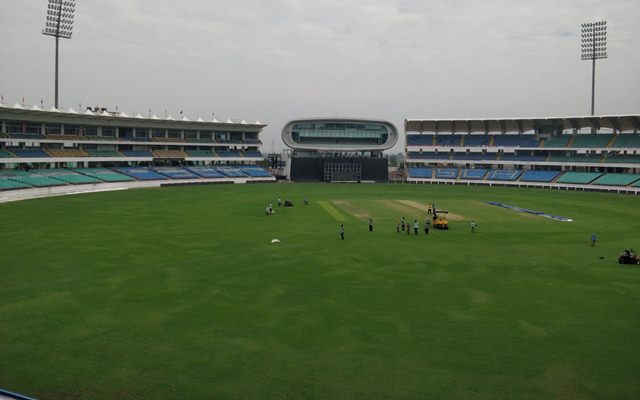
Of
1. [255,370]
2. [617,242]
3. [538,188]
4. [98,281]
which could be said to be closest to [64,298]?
[98,281]

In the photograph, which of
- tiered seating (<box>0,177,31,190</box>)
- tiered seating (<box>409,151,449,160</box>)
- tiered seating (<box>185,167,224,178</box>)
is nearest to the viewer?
tiered seating (<box>0,177,31,190</box>)

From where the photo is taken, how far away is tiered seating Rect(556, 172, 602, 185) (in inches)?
3546

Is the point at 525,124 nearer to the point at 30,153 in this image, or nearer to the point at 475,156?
the point at 475,156

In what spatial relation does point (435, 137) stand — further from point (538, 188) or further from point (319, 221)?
point (319, 221)

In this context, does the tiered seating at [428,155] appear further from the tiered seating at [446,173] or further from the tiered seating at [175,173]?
the tiered seating at [175,173]

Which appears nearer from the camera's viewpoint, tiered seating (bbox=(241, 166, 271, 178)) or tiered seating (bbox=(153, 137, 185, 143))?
tiered seating (bbox=(153, 137, 185, 143))

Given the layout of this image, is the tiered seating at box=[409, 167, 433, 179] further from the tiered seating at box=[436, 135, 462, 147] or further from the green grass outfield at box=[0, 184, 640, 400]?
the green grass outfield at box=[0, 184, 640, 400]

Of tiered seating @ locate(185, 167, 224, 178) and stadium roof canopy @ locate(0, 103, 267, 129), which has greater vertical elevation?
stadium roof canopy @ locate(0, 103, 267, 129)

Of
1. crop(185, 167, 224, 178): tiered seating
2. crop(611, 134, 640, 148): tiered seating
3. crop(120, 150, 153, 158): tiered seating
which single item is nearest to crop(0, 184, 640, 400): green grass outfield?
crop(120, 150, 153, 158): tiered seating

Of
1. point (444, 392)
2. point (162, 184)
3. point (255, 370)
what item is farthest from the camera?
point (162, 184)

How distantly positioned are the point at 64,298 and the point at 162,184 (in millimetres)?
70969

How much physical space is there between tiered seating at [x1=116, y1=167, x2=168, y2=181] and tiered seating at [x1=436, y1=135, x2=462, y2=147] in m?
63.0

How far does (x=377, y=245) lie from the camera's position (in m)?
34.1

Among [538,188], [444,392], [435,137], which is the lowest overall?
[444,392]
